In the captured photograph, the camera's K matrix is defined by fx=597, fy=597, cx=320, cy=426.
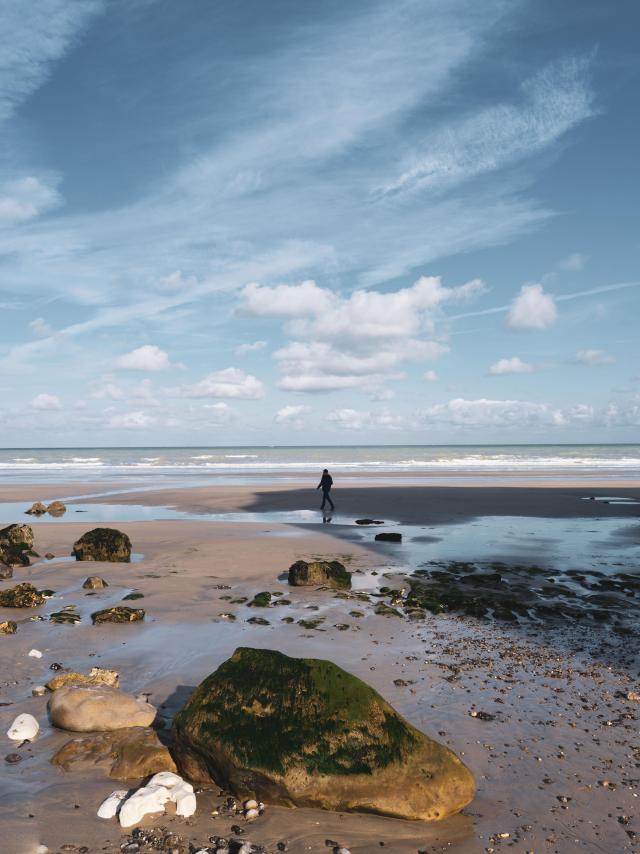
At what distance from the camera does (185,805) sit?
4.34 meters

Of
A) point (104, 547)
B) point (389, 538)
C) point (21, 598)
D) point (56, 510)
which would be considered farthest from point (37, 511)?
point (21, 598)

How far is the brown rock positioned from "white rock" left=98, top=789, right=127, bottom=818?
5.14m

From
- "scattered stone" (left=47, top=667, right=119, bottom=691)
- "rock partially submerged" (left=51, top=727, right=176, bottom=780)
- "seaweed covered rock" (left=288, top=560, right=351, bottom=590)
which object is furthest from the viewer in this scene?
"seaweed covered rock" (left=288, top=560, right=351, bottom=590)

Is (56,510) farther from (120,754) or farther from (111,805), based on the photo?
(111,805)

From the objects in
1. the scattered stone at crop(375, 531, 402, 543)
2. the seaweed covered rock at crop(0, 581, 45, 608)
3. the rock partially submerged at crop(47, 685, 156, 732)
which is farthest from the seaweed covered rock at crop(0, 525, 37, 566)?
the scattered stone at crop(375, 531, 402, 543)

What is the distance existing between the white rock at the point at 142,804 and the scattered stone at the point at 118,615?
5.19m

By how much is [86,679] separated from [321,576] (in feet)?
19.5

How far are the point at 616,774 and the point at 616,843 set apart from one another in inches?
38.0

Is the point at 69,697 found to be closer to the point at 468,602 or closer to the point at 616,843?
the point at 616,843

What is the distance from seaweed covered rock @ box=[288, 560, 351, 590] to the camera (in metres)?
12.0

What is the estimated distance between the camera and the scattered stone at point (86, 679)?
6586mm

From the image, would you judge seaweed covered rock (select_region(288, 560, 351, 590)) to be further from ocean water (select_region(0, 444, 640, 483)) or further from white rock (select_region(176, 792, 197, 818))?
ocean water (select_region(0, 444, 640, 483))

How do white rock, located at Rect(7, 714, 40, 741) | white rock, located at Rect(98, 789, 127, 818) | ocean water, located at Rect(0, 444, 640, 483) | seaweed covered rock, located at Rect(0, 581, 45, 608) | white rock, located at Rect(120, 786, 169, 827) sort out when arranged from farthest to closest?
ocean water, located at Rect(0, 444, 640, 483), seaweed covered rock, located at Rect(0, 581, 45, 608), white rock, located at Rect(7, 714, 40, 741), white rock, located at Rect(98, 789, 127, 818), white rock, located at Rect(120, 786, 169, 827)

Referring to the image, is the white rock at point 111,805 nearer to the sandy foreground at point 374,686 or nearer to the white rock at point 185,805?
the sandy foreground at point 374,686
